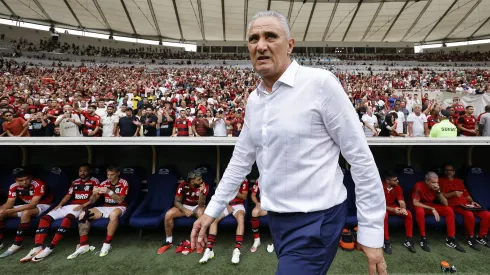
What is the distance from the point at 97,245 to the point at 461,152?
6537mm

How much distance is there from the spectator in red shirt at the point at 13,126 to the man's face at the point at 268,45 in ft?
21.2

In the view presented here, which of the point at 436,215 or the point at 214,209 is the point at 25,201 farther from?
the point at 436,215

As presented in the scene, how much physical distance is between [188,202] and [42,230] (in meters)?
2.06

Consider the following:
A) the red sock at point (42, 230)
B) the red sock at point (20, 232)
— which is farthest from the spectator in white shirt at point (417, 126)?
the red sock at point (20, 232)

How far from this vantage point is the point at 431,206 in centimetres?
382

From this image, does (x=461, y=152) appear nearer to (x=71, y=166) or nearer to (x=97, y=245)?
(x=97, y=245)

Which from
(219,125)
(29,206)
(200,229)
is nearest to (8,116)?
(29,206)

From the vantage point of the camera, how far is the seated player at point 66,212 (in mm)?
3510

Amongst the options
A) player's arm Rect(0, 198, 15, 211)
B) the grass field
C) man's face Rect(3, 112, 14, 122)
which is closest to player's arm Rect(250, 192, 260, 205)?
the grass field

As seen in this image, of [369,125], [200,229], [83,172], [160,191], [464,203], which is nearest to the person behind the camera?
[200,229]

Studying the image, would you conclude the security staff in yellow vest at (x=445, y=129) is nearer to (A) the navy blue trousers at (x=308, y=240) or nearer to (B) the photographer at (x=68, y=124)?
(A) the navy blue trousers at (x=308, y=240)

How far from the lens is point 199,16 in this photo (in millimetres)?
30719

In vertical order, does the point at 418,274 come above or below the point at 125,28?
below

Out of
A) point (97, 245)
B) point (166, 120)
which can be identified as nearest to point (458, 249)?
point (97, 245)
